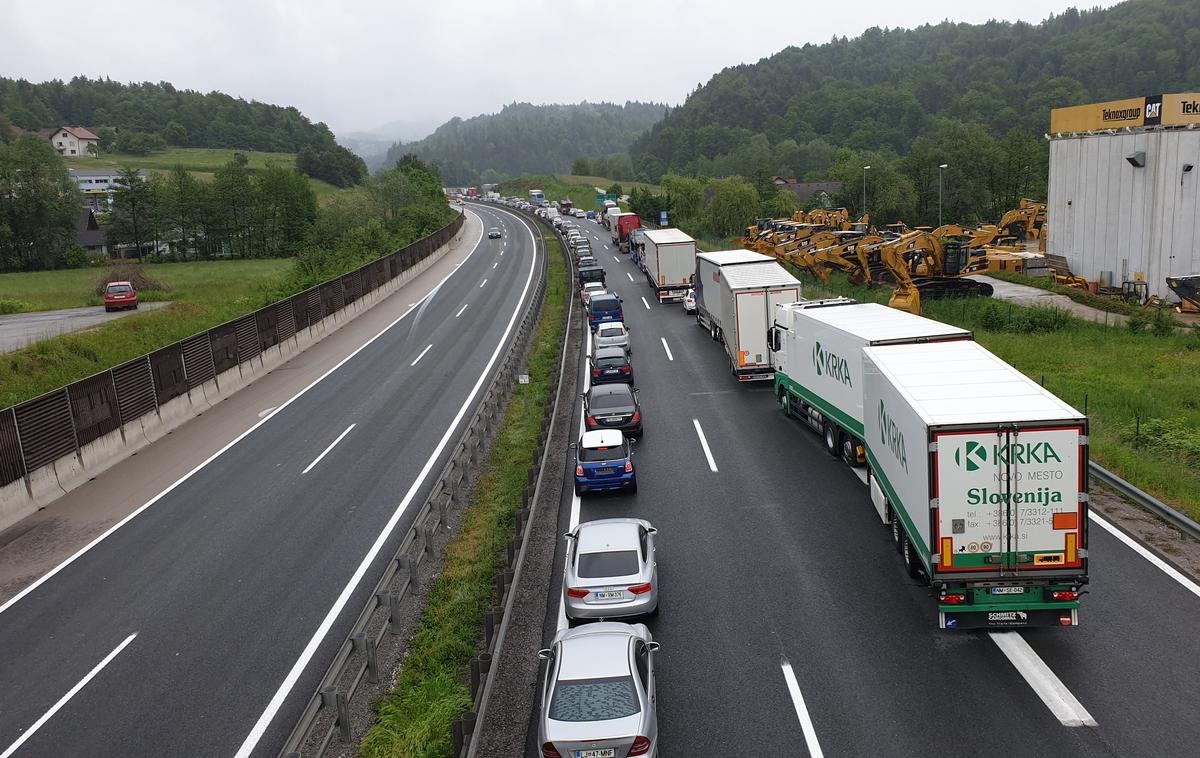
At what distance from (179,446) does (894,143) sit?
192 metres

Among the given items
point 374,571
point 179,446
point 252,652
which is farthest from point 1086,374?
point 179,446

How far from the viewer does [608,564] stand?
48.4 ft

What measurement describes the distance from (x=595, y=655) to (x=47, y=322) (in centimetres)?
4970

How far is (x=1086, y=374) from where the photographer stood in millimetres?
29750

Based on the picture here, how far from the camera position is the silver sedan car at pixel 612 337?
1345 inches

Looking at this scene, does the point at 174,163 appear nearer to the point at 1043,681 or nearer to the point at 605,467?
the point at 605,467

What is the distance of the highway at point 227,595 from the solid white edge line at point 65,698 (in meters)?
0.03

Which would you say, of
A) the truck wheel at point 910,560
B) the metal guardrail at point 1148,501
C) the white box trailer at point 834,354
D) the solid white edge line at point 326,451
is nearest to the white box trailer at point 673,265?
the white box trailer at point 834,354

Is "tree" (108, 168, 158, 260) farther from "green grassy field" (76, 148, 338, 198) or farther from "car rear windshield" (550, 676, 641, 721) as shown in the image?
"car rear windshield" (550, 676, 641, 721)

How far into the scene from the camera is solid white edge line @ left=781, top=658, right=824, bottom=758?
1105 centimetres

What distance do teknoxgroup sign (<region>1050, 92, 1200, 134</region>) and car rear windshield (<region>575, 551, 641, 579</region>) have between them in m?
40.1

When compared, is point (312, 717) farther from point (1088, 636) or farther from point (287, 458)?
point (287, 458)

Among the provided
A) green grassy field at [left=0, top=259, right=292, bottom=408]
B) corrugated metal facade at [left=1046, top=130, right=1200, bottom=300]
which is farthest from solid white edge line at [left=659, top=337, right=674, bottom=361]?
corrugated metal facade at [left=1046, top=130, right=1200, bottom=300]

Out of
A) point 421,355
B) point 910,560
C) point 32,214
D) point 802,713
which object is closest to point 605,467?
point 910,560
